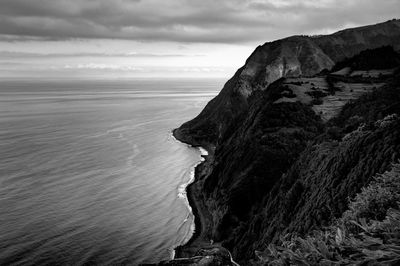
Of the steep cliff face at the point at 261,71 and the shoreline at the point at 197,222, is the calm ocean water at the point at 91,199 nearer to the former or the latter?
the shoreline at the point at 197,222

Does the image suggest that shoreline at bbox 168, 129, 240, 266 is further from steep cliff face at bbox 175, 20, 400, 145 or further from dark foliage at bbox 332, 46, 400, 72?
dark foliage at bbox 332, 46, 400, 72

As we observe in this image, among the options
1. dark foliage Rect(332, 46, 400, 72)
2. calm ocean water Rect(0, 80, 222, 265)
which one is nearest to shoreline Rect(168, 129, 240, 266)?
calm ocean water Rect(0, 80, 222, 265)

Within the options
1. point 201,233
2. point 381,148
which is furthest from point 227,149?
point 381,148

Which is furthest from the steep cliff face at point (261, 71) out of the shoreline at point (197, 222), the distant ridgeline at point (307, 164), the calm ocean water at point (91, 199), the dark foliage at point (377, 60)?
the dark foliage at point (377, 60)

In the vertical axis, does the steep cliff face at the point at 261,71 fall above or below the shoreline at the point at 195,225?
above

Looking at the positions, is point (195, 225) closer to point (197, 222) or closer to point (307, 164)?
point (197, 222)

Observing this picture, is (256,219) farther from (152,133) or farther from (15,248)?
(152,133)

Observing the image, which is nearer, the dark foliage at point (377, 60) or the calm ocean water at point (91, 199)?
the calm ocean water at point (91, 199)
